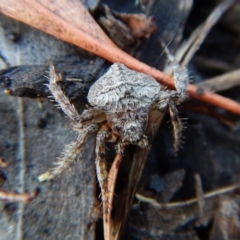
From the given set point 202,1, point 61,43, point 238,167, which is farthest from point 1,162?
point 202,1

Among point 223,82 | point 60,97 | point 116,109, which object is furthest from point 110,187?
point 223,82

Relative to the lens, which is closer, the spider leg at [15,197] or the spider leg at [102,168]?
the spider leg at [15,197]

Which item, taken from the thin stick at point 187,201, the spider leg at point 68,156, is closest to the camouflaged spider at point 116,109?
the spider leg at point 68,156

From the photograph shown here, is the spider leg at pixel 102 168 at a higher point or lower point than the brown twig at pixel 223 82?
lower

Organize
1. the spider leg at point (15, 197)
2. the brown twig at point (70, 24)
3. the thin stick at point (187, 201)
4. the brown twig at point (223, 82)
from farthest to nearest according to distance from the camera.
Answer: the brown twig at point (223, 82), the thin stick at point (187, 201), the brown twig at point (70, 24), the spider leg at point (15, 197)

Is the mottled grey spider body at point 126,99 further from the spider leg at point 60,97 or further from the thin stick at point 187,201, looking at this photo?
the thin stick at point 187,201

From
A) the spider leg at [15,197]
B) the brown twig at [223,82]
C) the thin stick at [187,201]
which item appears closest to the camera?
the spider leg at [15,197]

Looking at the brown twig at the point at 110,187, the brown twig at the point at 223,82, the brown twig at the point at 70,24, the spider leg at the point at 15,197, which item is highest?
the brown twig at the point at 223,82

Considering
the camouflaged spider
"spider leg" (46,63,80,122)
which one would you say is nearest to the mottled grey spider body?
the camouflaged spider
